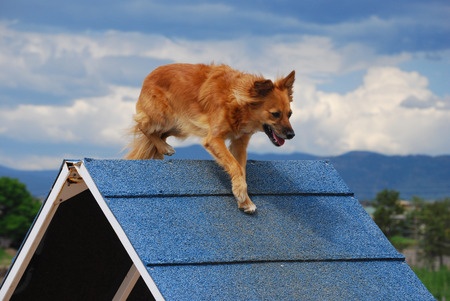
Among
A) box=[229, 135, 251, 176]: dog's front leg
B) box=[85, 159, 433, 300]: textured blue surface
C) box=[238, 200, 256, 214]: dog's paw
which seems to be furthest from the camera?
box=[229, 135, 251, 176]: dog's front leg

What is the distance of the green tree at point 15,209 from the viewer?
95.6 ft

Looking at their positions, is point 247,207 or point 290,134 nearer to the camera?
point 247,207

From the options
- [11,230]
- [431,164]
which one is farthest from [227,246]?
[431,164]

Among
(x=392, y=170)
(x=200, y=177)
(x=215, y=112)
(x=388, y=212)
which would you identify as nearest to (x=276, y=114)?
A: (x=215, y=112)

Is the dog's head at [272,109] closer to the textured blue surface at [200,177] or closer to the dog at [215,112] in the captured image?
the dog at [215,112]

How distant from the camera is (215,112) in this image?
4848 millimetres

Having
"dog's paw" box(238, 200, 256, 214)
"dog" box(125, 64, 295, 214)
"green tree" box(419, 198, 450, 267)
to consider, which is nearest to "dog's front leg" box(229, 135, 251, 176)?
"dog" box(125, 64, 295, 214)

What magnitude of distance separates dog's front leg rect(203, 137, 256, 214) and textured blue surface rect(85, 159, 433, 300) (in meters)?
0.06

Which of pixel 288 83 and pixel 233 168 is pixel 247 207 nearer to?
pixel 233 168

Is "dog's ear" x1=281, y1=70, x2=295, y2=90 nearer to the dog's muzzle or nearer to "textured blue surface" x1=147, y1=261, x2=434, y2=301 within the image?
the dog's muzzle

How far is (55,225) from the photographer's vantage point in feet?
14.9

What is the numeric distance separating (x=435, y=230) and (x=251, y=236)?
74.7ft

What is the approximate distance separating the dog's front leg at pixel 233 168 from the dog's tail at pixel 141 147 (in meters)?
0.74

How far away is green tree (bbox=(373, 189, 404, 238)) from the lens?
2480 cm
